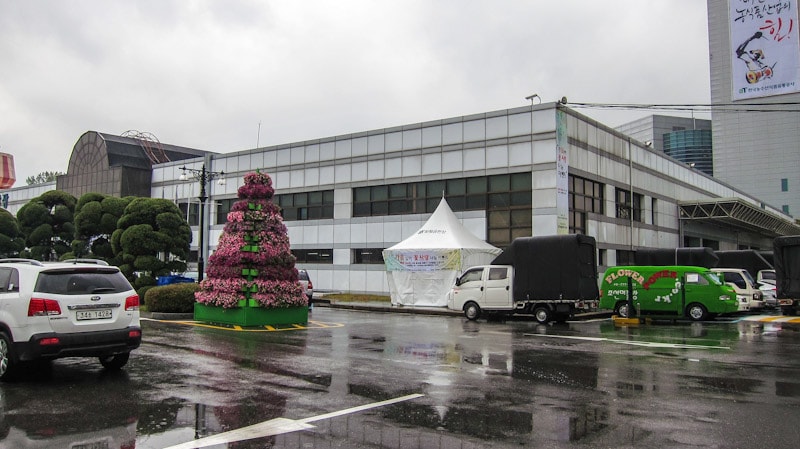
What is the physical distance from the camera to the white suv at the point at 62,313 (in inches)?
318

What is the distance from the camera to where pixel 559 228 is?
25.3 metres

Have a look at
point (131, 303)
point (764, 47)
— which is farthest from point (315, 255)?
point (764, 47)

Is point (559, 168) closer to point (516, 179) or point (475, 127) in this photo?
point (516, 179)

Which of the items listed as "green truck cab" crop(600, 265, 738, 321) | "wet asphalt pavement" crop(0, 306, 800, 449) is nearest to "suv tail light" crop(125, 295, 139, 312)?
"wet asphalt pavement" crop(0, 306, 800, 449)

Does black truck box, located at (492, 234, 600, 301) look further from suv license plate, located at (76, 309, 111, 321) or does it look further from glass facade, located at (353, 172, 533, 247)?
suv license plate, located at (76, 309, 111, 321)

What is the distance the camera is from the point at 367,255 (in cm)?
3172

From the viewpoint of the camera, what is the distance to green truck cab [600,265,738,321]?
19.4m

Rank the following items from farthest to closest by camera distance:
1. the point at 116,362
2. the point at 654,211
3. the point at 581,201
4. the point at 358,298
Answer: the point at 654,211
the point at 358,298
the point at 581,201
the point at 116,362

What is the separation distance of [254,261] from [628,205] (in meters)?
22.7

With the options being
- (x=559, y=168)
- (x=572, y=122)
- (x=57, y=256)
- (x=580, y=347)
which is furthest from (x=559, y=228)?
(x=57, y=256)

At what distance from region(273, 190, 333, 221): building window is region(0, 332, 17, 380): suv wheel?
82.5ft

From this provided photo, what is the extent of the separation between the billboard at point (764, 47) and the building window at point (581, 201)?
178 feet

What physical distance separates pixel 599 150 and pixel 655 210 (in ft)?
26.0

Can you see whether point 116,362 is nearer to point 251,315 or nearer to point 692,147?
point 251,315
